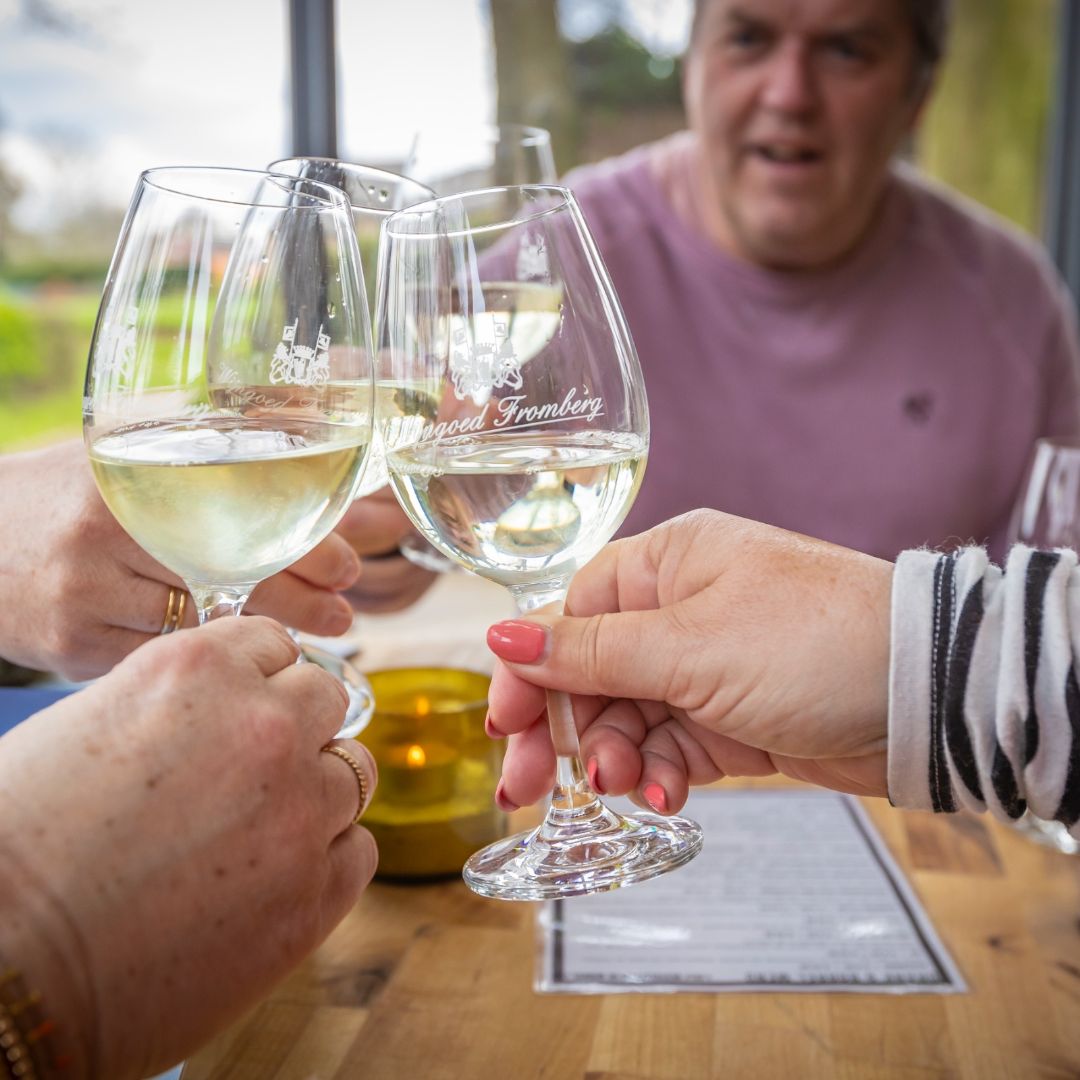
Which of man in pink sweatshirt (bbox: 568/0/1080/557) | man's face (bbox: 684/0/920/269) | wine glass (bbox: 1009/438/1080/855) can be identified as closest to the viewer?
wine glass (bbox: 1009/438/1080/855)

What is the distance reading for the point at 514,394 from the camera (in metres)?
0.62

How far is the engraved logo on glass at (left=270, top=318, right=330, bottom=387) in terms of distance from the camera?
1.99ft

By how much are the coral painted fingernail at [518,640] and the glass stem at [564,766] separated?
2 cm

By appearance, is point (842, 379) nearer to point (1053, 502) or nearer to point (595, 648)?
point (1053, 502)

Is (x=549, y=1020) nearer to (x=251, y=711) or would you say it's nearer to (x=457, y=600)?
(x=251, y=711)

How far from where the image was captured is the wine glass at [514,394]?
0.62m

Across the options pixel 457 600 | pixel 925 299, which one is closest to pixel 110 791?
pixel 457 600

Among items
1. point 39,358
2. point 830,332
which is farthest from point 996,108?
point 39,358

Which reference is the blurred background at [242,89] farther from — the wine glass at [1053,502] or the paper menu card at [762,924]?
the paper menu card at [762,924]

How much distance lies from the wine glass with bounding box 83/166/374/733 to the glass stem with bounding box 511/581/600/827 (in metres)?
0.15

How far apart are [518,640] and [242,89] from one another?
2476 millimetres

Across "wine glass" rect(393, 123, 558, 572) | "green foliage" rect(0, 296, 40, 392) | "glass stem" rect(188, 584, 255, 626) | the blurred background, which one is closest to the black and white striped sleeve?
"glass stem" rect(188, 584, 255, 626)

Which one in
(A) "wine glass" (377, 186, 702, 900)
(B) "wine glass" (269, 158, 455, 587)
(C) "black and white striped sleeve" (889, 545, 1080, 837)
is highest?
(B) "wine glass" (269, 158, 455, 587)

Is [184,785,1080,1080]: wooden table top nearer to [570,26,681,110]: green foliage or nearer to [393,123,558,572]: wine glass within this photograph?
[393,123,558,572]: wine glass
